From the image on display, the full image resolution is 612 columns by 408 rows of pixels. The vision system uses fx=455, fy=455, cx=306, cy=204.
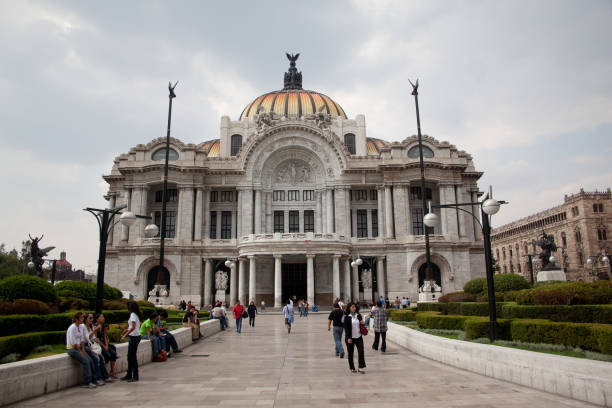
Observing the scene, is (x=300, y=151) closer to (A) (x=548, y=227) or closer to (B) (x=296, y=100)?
(B) (x=296, y=100)

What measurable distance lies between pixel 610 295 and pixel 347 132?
1971 inches

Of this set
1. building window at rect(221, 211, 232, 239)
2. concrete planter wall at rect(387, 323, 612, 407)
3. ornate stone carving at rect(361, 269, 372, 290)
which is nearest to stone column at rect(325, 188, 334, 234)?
ornate stone carving at rect(361, 269, 372, 290)

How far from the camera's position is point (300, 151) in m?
56.8

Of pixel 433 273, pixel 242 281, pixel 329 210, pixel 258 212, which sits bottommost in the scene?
pixel 242 281

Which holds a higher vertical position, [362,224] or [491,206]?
[362,224]

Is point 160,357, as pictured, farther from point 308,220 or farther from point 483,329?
point 308,220

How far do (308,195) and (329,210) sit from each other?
398 centimetres

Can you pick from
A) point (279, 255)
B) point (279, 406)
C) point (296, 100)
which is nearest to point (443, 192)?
point (279, 255)

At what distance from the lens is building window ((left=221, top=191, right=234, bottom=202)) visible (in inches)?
2240

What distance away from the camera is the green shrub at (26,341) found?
1151 cm

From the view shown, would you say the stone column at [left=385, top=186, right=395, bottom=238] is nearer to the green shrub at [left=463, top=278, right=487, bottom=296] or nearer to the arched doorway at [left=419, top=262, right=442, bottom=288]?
the arched doorway at [left=419, top=262, right=442, bottom=288]

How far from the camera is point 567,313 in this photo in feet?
50.5

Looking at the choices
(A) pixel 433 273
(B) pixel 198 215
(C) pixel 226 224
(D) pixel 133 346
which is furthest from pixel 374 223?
(D) pixel 133 346

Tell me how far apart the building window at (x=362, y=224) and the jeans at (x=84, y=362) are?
152ft
